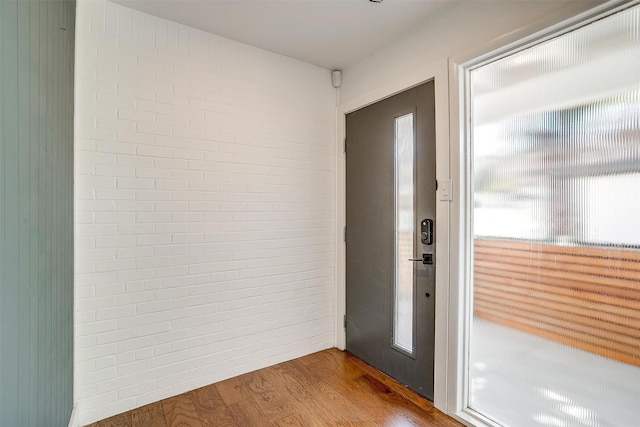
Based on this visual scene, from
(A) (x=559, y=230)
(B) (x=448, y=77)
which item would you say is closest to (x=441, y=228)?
(A) (x=559, y=230)

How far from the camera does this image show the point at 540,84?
5.11 ft

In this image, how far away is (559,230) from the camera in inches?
58.4

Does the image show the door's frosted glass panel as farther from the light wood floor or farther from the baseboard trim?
the baseboard trim

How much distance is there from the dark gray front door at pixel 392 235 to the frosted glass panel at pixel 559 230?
0.98 feet

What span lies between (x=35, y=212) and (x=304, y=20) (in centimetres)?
185

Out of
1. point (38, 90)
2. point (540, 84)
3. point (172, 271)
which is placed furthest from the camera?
point (172, 271)

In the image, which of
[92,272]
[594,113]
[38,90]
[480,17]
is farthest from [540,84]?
[92,272]

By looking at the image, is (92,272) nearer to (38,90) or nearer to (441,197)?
(38,90)

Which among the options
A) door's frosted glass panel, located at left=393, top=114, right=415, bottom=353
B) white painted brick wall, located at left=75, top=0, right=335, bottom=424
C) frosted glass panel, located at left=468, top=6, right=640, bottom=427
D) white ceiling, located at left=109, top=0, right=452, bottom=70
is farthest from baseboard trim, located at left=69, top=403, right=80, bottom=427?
white ceiling, located at left=109, top=0, right=452, bottom=70

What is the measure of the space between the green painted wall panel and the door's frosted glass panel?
199 cm

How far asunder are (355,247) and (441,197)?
97cm

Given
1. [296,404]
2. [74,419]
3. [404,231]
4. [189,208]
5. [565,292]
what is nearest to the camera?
[565,292]

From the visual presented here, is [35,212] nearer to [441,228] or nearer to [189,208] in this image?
[189,208]

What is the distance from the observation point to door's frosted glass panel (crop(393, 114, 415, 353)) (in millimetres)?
2174
